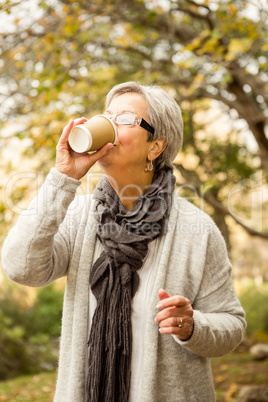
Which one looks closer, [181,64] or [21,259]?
[21,259]

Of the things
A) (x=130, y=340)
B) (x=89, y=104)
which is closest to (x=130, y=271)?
(x=130, y=340)

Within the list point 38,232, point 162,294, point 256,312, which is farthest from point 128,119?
point 256,312

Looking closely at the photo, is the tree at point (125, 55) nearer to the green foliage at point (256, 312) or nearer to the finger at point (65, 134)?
the finger at point (65, 134)

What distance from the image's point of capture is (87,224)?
184 centimetres

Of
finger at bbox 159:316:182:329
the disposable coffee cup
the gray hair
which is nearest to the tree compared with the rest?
the gray hair

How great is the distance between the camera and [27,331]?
6859mm

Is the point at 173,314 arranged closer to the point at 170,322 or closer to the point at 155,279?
the point at 170,322

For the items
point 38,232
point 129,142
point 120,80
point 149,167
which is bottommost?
point 38,232

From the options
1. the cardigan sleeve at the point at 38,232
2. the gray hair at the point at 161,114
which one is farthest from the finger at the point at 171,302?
the gray hair at the point at 161,114

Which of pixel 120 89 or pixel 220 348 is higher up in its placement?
pixel 120 89

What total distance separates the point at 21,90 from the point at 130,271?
120 inches

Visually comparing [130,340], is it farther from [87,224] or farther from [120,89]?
[120,89]

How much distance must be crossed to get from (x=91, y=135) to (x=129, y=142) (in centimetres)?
25

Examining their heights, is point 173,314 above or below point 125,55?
below
